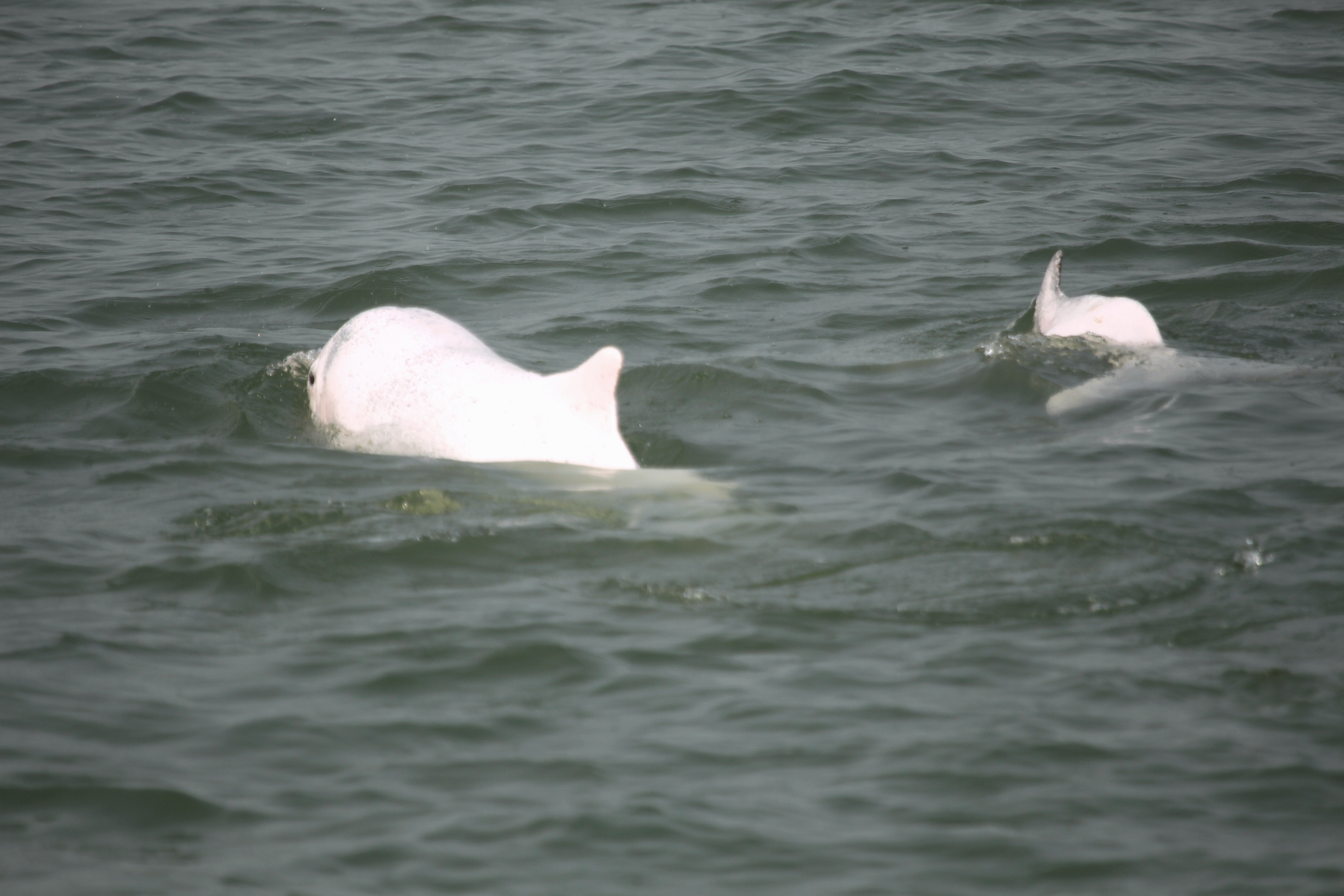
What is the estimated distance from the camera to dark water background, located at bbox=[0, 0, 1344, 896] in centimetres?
441

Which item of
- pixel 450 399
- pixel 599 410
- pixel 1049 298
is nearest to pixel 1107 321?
pixel 1049 298

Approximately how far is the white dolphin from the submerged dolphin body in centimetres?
389

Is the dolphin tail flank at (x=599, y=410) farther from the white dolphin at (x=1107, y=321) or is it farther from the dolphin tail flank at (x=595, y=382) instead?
the white dolphin at (x=1107, y=321)

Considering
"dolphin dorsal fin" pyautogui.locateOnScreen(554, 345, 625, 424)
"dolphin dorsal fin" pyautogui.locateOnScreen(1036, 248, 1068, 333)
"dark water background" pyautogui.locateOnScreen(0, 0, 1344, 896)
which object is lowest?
"dark water background" pyautogui.locateOnScreen(0, 0, 1344, 896)

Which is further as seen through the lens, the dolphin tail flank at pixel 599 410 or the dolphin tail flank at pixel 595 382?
the dolphin tail flank at pixel 599 410

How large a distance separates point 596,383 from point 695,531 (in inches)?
40.8

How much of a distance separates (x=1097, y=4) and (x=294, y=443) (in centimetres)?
1859

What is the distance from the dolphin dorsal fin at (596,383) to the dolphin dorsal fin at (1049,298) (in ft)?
14.0

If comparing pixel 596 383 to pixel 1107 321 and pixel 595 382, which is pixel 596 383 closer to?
pixel 595 382

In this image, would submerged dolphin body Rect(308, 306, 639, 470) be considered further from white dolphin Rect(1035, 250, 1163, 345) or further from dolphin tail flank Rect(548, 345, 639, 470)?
white dolphin Rect(1035, 250, 1163, 345)

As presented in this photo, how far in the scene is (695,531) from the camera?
261 inches

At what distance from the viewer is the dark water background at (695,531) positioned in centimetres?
441

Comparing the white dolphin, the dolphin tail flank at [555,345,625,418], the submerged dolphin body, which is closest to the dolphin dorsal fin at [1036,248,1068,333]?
the white dolphin

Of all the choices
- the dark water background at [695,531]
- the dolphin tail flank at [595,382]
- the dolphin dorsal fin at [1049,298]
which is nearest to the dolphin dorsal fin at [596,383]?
the dolphin tail flank at [595,382]
